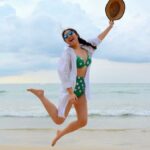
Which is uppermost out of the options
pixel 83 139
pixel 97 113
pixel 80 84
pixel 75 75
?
pixel 75 75

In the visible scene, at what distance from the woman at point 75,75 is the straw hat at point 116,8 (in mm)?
159

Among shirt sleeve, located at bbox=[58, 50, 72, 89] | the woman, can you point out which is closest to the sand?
the woman

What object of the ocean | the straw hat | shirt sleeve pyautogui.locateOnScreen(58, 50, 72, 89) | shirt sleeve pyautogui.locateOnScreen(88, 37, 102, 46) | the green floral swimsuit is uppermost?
the straw hat

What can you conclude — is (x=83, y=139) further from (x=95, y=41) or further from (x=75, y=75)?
(x=75, y=75)

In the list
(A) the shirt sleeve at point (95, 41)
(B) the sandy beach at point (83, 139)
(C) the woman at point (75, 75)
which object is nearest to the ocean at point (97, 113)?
(B) the sandy beach at point (83, 139)

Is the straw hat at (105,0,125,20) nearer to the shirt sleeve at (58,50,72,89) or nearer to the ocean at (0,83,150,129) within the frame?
the shirt sleeve at (58,50,72,89)

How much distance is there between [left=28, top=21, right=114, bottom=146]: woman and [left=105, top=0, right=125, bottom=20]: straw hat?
6.3 inches

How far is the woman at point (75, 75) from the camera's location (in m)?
5.75

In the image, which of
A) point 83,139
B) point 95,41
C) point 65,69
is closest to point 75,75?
point 65,69

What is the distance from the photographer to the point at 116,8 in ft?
20.1

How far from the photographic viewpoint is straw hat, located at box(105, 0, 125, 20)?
240 inches

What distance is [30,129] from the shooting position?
12.0 metres

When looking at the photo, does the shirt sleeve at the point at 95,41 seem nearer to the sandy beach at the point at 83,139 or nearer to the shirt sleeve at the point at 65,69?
the shirt sleeve at the point at 65,69

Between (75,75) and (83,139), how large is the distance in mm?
4642
